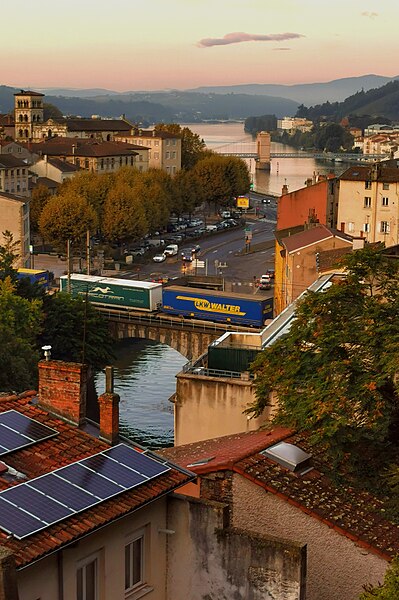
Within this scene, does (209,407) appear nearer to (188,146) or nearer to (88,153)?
(88,153)

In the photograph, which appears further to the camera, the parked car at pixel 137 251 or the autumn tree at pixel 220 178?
the autumn tree at pixel 220 178

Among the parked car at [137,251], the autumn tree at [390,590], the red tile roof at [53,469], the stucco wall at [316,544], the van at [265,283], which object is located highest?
the red tile roof at [53,469]

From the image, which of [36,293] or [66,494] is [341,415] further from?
[36,293]

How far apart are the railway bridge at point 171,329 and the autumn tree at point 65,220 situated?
24293 millimetres

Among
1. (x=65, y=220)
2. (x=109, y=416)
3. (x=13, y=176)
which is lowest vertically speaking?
(x=65, y=220)

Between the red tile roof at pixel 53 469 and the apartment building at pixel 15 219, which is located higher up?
the red tile roof at pixel 53 469

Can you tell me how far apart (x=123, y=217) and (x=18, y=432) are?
7159 cm

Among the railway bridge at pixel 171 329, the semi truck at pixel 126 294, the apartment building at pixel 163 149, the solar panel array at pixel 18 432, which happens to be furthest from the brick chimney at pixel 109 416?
the apartment building at pixel 163 149

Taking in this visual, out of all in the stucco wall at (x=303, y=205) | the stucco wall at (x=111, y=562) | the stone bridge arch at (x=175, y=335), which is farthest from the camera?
the stucco wall at (x=303, y=205)

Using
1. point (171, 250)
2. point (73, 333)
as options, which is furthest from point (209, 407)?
point (171, 250)

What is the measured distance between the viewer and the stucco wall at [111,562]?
8875 mm

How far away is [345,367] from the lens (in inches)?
650

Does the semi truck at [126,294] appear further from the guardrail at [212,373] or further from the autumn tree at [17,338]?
the guardrail at [212,373]

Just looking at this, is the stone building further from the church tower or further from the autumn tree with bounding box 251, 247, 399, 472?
the church tower
